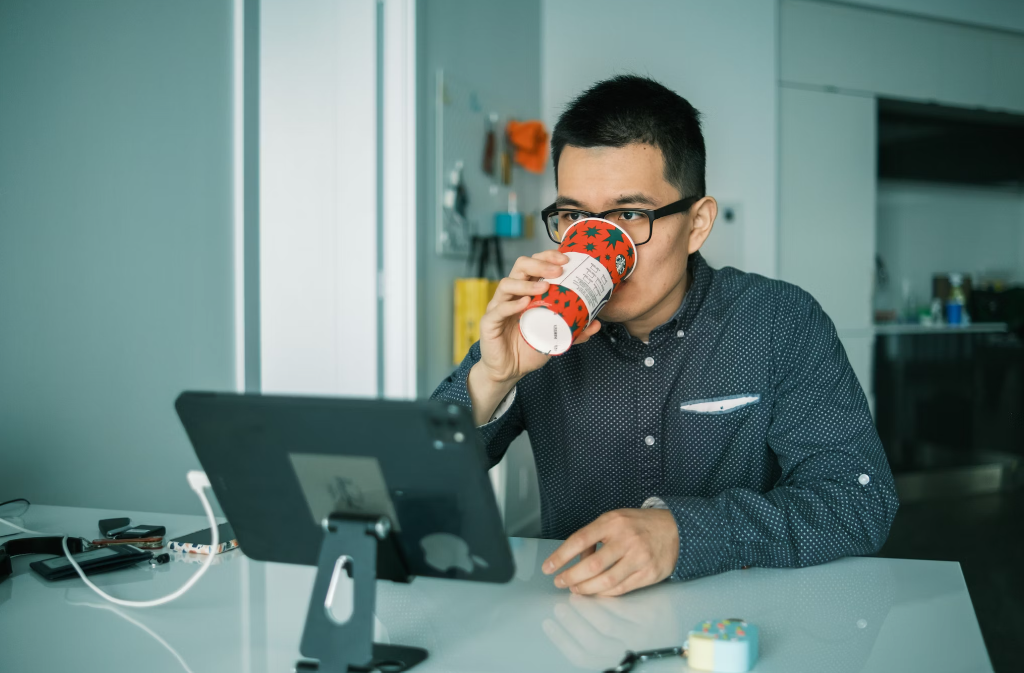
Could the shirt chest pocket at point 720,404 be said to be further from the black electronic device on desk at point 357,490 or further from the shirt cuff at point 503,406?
the black electronic device on desk at point 357,490

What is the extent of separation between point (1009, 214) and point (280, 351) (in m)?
4.46

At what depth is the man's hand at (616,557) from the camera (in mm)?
902

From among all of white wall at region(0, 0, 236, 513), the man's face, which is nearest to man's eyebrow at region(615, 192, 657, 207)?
the man's face

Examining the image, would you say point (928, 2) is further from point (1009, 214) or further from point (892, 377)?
point (892, 377)

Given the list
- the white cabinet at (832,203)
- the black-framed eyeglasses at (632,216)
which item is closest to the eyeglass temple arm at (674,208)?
the black-framed eyeglasses at (632,216)

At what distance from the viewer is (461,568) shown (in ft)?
2.41

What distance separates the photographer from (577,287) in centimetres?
94

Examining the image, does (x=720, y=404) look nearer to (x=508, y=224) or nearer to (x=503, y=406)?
(x=503, y=406)

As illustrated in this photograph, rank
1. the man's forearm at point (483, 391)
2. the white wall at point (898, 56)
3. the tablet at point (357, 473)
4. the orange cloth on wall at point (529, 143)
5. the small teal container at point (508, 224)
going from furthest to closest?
the white wall at point (898, 56) → the orange cloth on wall at point (529, 143) → the small teal container at point (508, 224) → the man's forearm at point (483, 391) → the tablet at point (357, 473)

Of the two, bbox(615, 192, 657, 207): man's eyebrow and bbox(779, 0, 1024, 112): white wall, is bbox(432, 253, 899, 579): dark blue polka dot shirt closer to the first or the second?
bbox(615, 192, 657, 207): man's eyebrow

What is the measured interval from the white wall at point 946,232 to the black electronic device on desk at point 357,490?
14.2 ft

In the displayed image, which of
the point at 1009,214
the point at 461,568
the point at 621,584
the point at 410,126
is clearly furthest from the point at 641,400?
the point at 1009,214

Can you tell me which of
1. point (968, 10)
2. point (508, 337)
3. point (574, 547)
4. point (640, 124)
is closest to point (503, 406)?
point (508, 337)

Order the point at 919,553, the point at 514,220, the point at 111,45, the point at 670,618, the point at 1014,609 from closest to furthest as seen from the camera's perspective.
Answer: the point at 670,618 → the point at 111,45 → the point at 1014,609 → the point at 919,553 → the point at 514,220
